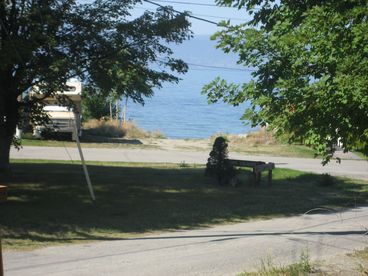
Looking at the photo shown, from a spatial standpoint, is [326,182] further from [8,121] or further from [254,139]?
[254,139]

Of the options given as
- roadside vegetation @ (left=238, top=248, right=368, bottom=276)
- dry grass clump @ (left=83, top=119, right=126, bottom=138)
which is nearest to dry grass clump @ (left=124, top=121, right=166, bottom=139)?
dry grass clump @ (left=83, top=119, right=126, bottom=138)

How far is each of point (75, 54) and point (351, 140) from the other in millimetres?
9960

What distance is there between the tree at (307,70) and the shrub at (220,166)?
11.8 m

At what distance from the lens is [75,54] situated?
14.7m

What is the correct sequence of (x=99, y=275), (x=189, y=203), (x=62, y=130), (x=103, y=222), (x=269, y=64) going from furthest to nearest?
(x=62, y=130) < (x=189, y=203) < (x=103, y=222) < (x=99, y=275) < (x=269, y=64)

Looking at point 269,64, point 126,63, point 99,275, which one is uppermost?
point 126,63

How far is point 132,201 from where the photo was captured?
1439 cm

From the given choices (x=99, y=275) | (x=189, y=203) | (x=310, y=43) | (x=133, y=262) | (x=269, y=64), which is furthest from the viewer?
(x=189, y=203)

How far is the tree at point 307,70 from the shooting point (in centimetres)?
535

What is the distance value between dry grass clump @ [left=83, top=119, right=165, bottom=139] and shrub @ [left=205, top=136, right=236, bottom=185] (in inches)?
860

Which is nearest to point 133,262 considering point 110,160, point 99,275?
point 99,275

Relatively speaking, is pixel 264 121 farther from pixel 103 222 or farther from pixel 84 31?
pixel 84 31

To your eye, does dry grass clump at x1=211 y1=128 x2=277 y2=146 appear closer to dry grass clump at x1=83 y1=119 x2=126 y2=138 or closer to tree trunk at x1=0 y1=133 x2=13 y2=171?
dry grass clump at x1=83 y1=119 x2=126 y2=138

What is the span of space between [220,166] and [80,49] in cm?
612
